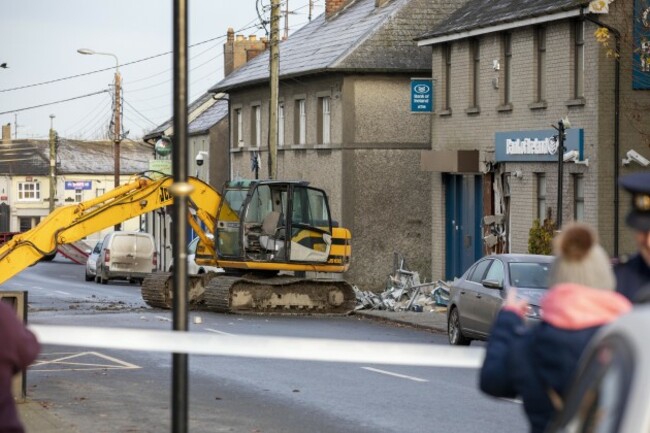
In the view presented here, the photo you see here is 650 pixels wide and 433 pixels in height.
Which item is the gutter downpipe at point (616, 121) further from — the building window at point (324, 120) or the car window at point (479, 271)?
the building window at point (324, 120)

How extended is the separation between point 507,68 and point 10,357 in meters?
31.7

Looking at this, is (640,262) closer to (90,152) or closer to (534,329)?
(534,329)

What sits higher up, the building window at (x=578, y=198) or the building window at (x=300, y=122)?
the building window at (x=300, y=122)

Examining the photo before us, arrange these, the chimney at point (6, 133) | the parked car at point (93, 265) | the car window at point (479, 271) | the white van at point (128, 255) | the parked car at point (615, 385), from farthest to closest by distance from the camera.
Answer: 1. the chimney at point (6, 133)
2. the parked car at point (93, 265)
3. the white van at point (128, 255)
4. the car window at point (479, 271)
5. the parked car at point (615, 385)

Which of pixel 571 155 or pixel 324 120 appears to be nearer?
pixel 571 155

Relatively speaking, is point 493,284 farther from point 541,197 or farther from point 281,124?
point 281,124

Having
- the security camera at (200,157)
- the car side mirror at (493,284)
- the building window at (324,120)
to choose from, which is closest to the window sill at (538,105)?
the car side mirror at (493,284)

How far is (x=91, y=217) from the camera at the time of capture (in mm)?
31078

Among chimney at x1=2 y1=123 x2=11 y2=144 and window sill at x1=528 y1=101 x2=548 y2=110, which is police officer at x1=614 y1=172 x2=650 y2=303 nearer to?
window sill at x1=528 y1=101 x2=548 y2=110

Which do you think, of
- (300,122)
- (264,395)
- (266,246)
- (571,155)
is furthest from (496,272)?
(300,122)

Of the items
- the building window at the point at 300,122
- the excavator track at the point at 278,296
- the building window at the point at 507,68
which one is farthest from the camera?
the building window at the point at 300,122

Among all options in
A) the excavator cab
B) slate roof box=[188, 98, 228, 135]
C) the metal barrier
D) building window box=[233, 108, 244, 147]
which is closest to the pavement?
the metal barrier

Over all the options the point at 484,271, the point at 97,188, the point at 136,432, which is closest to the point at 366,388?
the point at 136,432

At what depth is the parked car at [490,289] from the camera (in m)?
22.3
